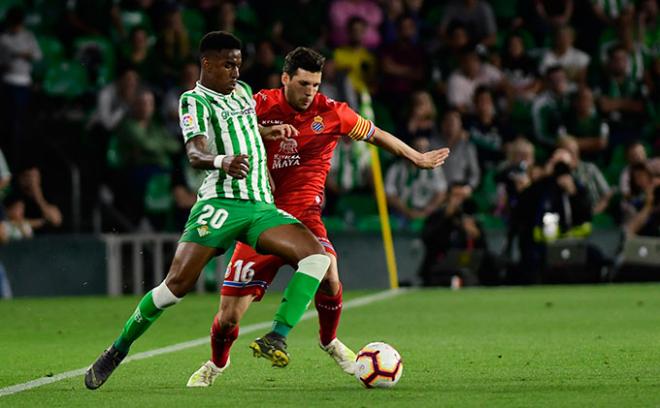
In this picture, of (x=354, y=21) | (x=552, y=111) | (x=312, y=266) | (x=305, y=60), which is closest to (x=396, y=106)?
(x=354, y=21)

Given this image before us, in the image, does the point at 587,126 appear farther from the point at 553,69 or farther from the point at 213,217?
the point at 213,217

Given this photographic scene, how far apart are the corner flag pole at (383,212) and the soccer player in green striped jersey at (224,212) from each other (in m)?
10.2

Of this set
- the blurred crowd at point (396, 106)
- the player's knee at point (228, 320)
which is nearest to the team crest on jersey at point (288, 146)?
the player's knee at point (228, 320)

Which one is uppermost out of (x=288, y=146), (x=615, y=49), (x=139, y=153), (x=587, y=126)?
(x=615, y=49)

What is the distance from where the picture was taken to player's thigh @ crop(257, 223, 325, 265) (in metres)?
7.46

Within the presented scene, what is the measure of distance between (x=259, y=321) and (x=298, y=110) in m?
5.22

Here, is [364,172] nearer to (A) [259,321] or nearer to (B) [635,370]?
(A) [259,321]

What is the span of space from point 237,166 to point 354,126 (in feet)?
4.25

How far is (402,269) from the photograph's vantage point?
59.8 ft

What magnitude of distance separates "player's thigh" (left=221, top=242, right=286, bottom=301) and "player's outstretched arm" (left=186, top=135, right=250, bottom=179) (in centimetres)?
78

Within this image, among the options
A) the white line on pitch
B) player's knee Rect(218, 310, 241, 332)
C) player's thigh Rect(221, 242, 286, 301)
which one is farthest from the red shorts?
the white line on pitch

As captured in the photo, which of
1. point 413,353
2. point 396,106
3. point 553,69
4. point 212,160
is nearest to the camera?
point 212,160

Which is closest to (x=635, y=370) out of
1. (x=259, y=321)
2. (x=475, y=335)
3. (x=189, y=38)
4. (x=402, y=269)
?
(x=475, y=335)

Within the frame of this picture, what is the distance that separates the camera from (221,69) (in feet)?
25.3
